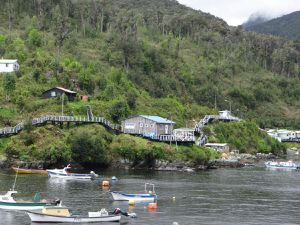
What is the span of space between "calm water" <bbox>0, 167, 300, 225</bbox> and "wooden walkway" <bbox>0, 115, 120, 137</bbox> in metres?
16.5

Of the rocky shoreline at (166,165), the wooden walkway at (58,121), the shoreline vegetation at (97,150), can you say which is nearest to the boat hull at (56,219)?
the rocky shoreline at (166,165)

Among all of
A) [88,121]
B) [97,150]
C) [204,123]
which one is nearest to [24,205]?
[97,150]

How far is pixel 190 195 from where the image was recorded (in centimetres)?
8800

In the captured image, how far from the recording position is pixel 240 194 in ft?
301

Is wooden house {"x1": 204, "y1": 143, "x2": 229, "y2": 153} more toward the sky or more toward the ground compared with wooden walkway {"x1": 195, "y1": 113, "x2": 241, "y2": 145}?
more toward the ground

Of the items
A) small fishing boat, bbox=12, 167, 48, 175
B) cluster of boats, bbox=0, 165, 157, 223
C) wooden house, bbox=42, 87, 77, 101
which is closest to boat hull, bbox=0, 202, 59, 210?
cluster of boats, bbox=0, 165, 157, 223

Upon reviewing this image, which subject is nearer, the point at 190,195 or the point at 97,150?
the point at 190,195

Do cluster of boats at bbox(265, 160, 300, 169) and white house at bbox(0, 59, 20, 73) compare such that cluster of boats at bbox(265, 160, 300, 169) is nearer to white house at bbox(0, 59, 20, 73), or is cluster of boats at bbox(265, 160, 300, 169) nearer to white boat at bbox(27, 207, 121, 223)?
white house at bbox(0, 59, 20, 73)

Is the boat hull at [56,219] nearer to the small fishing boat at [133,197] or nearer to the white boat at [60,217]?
the white boat at [60,217]

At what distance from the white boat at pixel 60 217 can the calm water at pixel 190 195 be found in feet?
6.04

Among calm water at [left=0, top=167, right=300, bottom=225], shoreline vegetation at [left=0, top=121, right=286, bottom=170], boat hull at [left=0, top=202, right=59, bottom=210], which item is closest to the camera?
calm water at [left=0, top=167, right=300, bottom=225]

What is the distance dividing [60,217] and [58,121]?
213 feet

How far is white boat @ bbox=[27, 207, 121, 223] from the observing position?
6419 cm

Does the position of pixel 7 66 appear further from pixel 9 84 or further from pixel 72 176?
pixel 72 176
